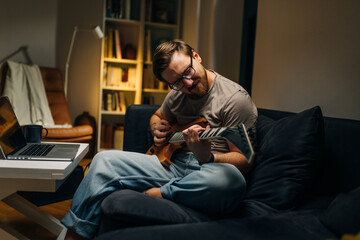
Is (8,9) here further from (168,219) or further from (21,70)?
(168,219)

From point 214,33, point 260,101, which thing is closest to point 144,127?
point 260,101

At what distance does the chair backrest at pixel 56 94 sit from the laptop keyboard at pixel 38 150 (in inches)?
91.6

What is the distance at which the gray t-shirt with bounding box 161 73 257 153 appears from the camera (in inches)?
54.9

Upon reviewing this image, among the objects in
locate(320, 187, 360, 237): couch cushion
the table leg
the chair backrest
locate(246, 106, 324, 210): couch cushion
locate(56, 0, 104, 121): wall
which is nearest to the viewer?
locate(320, 187, 360, 237): couch cushion

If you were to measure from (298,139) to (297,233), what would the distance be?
0.39 m

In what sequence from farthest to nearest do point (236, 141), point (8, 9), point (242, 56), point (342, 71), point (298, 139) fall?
point (8, 9) < point (242, 56) < point (342, 71) < point (298, 139) < point (236, 141)

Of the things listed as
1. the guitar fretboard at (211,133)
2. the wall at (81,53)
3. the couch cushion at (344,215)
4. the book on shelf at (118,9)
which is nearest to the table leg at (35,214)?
the guitar fretboard at (211,133)

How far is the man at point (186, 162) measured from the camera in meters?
1.13

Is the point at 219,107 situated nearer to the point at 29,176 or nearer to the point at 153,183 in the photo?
the point at 153,183

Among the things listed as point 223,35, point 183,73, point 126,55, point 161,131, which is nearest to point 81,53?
point 126,55

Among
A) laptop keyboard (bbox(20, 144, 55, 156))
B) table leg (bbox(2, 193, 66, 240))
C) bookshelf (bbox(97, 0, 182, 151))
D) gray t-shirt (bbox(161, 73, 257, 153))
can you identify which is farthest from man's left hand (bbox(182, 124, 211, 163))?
bookshelf (bbox(97, 0, 182, 151))

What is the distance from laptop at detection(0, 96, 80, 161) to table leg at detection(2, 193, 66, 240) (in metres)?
0.27

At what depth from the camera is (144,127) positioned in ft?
6.33

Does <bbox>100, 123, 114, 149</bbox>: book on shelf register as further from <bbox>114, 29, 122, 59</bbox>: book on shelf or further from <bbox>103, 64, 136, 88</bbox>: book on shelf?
<bbox>114, 29, 122, 59</bbox>: book on shelf
